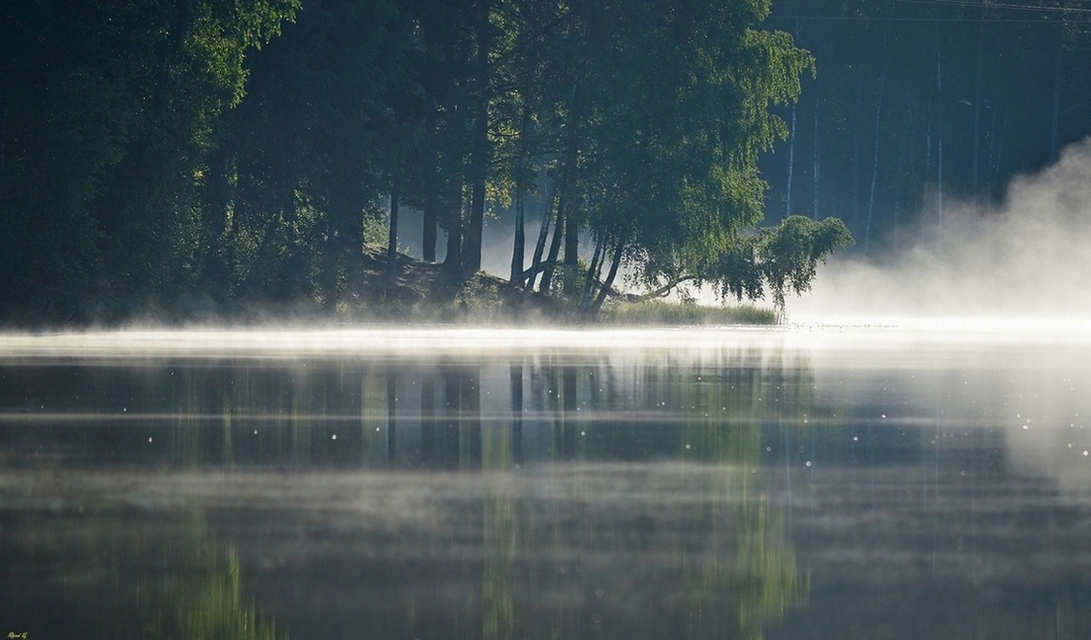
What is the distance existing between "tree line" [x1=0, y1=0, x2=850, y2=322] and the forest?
0.07m

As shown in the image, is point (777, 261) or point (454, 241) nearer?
point (777, 261)

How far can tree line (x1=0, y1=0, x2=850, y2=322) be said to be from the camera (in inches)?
1475

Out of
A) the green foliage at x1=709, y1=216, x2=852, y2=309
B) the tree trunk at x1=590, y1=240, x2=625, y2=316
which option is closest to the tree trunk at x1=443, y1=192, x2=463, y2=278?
the tree trunk at x1=590, y1=240, x2=625, y2=316

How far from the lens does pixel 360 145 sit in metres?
49.4

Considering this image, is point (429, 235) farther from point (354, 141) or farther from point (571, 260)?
point (354, 141)

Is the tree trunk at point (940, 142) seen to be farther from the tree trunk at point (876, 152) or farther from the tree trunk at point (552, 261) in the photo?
the tree trunk at point (552, 261)

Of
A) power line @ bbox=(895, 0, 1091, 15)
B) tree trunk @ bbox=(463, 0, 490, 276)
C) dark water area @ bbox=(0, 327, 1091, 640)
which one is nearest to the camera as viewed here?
dark water area @ bbox=(0, 327, 1091, 640)

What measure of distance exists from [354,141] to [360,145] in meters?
0.23

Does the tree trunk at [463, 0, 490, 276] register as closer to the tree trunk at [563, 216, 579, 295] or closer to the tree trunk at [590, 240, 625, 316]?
the tree trunk at [563, 216, 579, 295]

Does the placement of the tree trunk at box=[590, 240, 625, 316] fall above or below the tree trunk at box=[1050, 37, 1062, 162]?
below

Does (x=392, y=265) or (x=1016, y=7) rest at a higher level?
(x=1016, y=7)

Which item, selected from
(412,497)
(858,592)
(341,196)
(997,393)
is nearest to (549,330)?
(341,196)

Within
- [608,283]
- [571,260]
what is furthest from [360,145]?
→ [571,260]

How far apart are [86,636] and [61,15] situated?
110 ft
